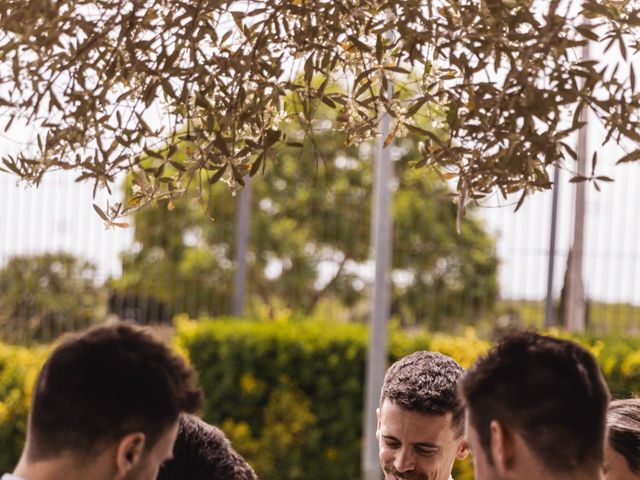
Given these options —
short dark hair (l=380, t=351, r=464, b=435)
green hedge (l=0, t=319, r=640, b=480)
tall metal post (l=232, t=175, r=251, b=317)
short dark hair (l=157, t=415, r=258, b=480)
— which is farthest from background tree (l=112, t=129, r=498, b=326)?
short dark hair (l=157, t=415, r=258, b=480)

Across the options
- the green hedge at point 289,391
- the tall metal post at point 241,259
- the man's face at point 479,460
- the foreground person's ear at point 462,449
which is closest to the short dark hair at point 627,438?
the foreground person's ear at point 462,449

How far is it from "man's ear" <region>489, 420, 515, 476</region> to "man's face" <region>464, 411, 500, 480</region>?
0.01 metres

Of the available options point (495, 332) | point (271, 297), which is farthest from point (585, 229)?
point (271, 297)

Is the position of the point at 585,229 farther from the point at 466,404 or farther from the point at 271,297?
the point at 466,404

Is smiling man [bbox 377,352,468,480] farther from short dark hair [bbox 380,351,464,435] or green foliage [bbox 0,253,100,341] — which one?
green foliage [bbox 0,253,100,341]

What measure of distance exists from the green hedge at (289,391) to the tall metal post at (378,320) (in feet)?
0.81

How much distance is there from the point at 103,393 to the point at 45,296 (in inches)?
383

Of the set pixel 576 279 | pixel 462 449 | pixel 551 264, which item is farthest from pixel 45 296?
pixel 462 449

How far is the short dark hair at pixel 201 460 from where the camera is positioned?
8.95ft

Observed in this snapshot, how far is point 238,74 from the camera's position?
272 cm

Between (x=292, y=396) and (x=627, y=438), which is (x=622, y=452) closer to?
(x=627, y=438)

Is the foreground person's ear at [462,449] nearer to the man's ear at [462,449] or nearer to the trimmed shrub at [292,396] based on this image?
the man's ear at [462,449]

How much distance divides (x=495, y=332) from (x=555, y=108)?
8.31m

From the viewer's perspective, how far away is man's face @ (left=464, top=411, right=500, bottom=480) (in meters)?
2.09
